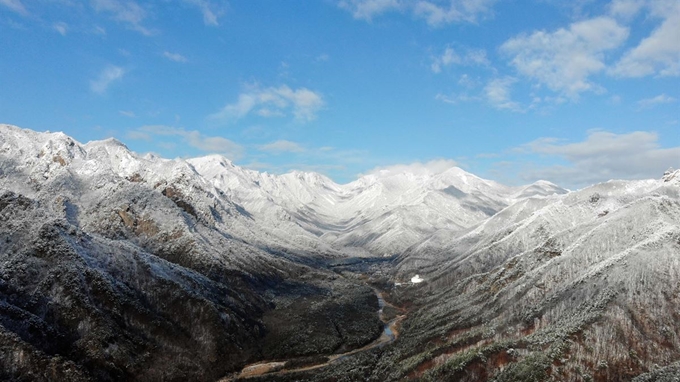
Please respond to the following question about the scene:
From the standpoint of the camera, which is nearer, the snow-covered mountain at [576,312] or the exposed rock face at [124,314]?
the snow-covered mountain at [576,312]

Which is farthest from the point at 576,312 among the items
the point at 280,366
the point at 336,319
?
the point at 336,319

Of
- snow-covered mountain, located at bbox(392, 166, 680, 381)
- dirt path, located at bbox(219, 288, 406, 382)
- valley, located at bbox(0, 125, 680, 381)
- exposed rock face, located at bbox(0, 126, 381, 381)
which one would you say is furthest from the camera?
dirt path, located at bbox(219, 288, 406, 382)

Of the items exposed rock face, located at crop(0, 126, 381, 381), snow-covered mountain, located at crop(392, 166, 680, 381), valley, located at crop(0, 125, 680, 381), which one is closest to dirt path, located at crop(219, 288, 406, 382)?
valley, located at crop(0, 125, 680, 381)

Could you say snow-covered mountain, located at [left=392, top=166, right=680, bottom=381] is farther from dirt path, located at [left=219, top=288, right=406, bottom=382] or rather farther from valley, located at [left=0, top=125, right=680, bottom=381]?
dirt path, located at [left=219, top=288, right=406, bottom=382]

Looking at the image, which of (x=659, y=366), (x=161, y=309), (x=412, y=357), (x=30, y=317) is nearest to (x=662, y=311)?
(x=659, y=366)

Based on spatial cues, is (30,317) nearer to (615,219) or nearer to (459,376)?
(459,376)

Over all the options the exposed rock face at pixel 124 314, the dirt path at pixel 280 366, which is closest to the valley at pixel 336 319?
the exposed rock face at pixel 124 314

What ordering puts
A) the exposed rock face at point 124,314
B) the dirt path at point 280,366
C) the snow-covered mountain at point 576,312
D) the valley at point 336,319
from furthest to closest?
the dirt path at point 280,366
the exposed rock face at point 124,314
the valley at point 336,319
the snow-covered mountain at point 576,312

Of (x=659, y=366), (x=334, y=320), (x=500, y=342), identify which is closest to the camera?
(x=659, y=366)

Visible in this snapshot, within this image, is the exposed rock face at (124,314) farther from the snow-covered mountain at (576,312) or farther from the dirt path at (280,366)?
the snow-covered mountain at (576,312)

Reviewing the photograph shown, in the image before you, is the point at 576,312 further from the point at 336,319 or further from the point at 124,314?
the point at 124,314

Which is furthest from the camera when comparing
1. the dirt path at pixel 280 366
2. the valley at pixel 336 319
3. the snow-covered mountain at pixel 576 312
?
the dirt path at pixel 280 366
